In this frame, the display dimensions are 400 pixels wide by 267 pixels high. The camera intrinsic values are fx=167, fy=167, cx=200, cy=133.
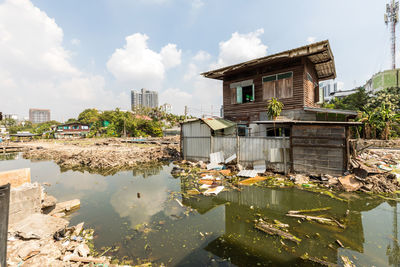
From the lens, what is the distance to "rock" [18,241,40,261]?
11.4 ft

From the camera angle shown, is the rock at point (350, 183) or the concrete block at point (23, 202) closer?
the concrete block at point (23, 202)

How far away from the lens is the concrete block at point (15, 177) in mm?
5297

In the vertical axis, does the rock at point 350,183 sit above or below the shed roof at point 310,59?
below

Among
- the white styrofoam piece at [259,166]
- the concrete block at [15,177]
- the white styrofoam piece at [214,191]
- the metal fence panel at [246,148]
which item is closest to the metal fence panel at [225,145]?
the metal fence panel at [246,148]

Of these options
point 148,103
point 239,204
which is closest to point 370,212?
point 239,204

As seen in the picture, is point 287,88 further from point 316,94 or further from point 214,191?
point 214,191

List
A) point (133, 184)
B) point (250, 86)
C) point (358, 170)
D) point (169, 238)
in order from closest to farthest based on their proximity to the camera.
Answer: point (169, 238), point (358, 170), point (133, 184), point (250, 86)

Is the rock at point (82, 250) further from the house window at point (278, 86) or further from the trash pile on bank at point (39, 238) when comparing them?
the house window at point (278, 86)

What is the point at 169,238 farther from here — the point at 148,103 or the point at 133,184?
the point at 148,103

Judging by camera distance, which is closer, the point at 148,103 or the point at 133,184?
the point at 133,184

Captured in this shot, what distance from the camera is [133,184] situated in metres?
9.13

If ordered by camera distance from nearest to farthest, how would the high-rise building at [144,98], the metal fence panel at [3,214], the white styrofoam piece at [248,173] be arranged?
the metal fence panel at [3,214]
the white styrofoam piece at [248,173]
the high-rise building at [144,98]

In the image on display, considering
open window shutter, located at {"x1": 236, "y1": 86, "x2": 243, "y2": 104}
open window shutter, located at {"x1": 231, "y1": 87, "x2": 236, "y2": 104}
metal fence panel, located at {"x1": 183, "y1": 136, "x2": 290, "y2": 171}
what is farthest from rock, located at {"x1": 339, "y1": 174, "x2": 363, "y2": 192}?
open window shutter, located at {"x1": 231, "y1": 87, "x2": 236, "y2": 104}

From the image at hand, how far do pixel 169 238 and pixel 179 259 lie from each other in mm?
812
